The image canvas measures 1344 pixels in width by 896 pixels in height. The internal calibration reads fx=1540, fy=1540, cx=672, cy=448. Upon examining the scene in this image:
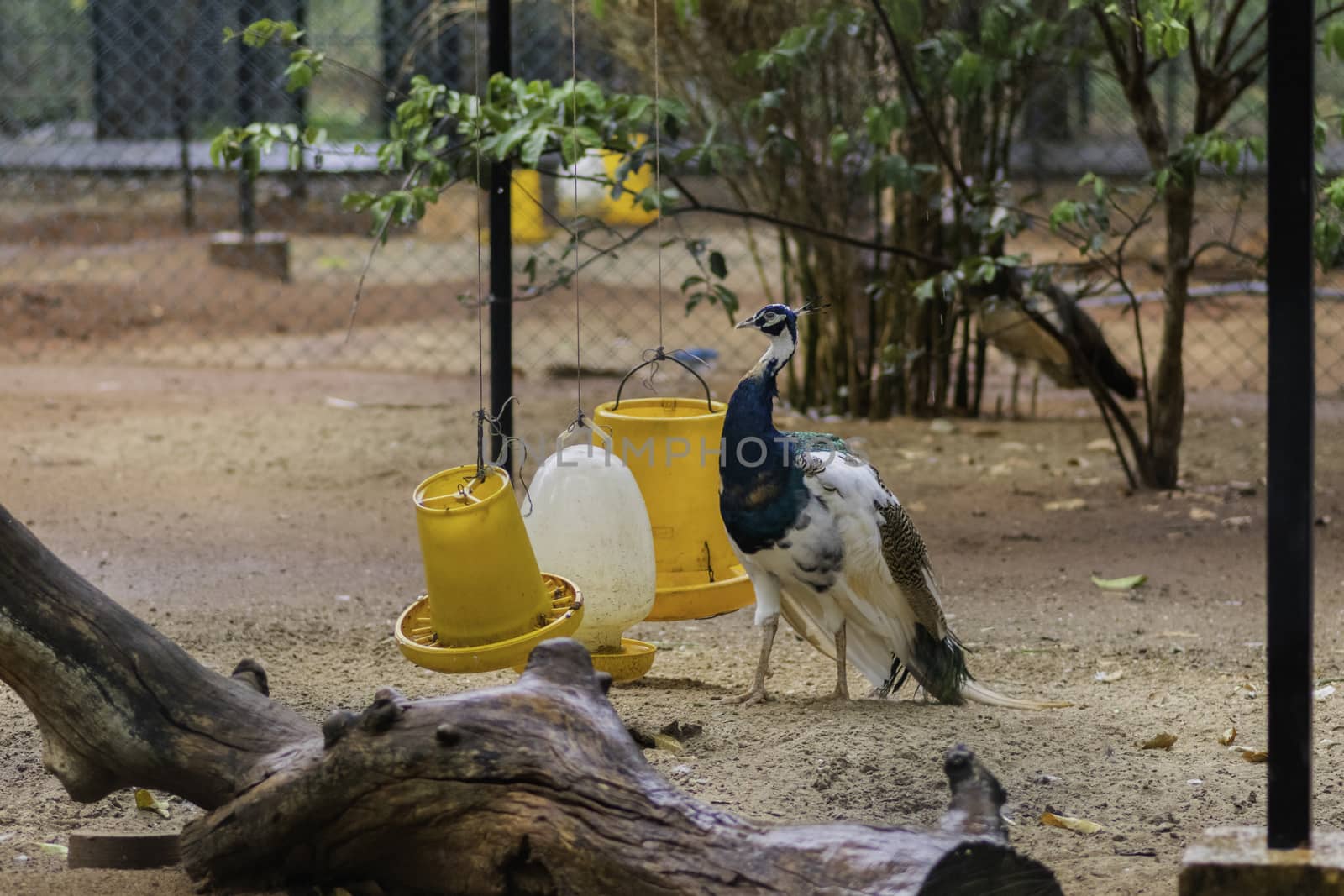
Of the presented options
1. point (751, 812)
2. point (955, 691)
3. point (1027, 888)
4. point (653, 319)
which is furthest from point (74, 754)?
point (653, 319)

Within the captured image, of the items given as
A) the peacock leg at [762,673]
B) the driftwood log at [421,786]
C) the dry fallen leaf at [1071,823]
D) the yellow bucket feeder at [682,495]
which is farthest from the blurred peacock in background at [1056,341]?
the driftwood log at [421,786]

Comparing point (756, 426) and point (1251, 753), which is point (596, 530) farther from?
point (1251, 753)

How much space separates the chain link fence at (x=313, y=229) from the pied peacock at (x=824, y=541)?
2.35 metres

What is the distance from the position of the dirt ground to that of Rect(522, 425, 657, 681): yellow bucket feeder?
33 cm

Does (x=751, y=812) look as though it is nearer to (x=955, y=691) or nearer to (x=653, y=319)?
(x=955, y=691)

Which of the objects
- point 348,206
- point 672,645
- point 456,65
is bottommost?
point 672,645

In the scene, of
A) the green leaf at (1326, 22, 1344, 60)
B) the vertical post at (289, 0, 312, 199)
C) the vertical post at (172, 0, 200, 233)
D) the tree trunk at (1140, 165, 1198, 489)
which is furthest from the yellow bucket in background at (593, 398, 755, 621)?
the vertical post at (172, 0, 200, 233)

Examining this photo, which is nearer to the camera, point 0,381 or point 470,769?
point 470,769

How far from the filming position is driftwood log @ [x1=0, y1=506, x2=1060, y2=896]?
89.3 inches

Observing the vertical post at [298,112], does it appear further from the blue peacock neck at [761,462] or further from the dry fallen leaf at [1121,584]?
the blue peacock neck at [761,462]

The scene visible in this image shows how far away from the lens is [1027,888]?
227cm

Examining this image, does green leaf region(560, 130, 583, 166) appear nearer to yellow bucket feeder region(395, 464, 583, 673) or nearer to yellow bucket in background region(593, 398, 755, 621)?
yellow bucket in background region(593, 398, 755, 621)

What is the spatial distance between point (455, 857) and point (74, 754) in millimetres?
762

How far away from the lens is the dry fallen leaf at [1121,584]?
495 cm
